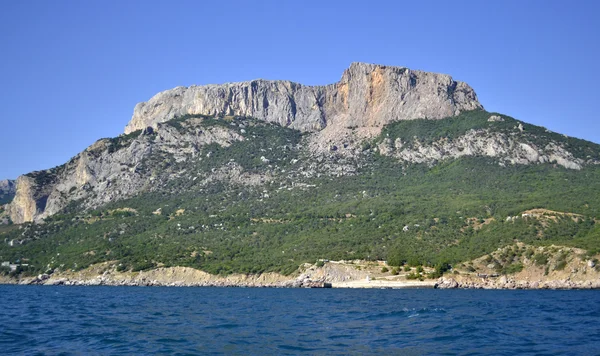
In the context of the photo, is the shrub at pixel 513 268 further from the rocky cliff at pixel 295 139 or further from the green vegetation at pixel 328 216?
the rocky cliff at pixel 295 139

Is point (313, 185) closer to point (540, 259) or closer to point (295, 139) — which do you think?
point (295, 139)

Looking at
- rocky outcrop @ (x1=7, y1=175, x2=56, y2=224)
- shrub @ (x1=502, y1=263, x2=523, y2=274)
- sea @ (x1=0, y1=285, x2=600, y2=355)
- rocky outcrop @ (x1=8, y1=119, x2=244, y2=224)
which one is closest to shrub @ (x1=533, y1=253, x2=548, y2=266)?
shrub @ (x1=502, y1=263, x2=523, y2=274)

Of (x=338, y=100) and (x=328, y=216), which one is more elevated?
(x=338, y=100)

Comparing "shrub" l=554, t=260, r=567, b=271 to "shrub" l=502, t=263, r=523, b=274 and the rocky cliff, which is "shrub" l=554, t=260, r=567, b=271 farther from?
the rocky cliff

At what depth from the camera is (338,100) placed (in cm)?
18388

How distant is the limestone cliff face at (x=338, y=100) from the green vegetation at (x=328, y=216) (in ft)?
24.3

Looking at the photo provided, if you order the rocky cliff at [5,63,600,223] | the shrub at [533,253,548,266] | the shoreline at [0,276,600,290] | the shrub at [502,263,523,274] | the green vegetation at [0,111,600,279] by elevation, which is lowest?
the shoreline at [0,276,600,290]

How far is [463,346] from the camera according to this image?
31547 millimetres

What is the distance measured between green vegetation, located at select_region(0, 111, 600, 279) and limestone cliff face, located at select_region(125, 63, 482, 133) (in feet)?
24.3

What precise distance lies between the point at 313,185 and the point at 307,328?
103966 mm

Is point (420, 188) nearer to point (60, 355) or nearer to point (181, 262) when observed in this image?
point (181, 262)

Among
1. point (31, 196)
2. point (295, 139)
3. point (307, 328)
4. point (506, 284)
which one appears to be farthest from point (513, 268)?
point (31, 196)

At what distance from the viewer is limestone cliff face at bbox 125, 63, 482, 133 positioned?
543ft

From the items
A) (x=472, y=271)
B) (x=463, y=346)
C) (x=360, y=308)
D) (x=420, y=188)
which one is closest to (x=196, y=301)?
(x=360, y=308)
